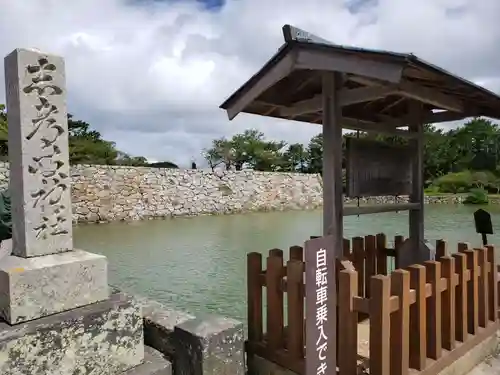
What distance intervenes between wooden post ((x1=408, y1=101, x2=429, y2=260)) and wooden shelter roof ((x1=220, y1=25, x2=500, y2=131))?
0.10 m

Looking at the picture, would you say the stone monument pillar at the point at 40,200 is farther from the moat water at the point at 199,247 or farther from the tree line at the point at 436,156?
the tree line at the point at 436,156

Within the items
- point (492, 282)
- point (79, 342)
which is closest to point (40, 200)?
point (79, 342)

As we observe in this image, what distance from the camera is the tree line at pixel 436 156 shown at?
28.7m

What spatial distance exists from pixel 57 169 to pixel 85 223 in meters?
10.5

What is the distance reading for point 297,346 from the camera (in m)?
2.28

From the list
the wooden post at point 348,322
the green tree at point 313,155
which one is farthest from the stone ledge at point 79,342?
the green tree at point 313,155

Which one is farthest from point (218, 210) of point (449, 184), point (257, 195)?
point (449, 184)

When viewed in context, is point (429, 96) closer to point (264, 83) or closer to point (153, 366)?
point (264, 83)

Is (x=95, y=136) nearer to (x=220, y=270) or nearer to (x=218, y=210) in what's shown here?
(x=218, y=210)

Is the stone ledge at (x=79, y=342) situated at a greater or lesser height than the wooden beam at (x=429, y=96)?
lesser

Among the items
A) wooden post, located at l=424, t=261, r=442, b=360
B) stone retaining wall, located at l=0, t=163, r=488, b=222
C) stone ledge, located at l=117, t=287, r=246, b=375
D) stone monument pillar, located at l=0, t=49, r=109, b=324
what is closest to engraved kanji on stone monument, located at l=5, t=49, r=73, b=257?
stone monument pillar, located at l=0, t=49, r=109, b=324

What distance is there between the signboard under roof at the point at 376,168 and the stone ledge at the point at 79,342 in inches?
67.0

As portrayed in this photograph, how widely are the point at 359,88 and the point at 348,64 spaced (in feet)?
1.13

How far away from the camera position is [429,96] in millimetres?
2654
